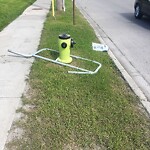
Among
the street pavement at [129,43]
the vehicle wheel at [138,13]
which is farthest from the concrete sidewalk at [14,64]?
the vehicle wheel at [138,13]

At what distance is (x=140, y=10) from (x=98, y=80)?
7964 millimetres

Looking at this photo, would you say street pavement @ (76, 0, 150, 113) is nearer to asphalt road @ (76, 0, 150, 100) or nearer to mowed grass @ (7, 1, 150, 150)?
asphalt road @ (76, 0, 150, 100)

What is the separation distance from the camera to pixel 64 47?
6016 millimetres

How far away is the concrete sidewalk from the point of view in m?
4.04

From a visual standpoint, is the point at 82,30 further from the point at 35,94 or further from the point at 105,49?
the point at 35,94

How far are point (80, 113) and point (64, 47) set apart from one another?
7.65 ft

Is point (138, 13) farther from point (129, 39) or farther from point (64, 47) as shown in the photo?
point (64, 47)

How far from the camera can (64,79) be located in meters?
5.19

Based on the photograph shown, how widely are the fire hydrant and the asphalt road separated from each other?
1399 mm

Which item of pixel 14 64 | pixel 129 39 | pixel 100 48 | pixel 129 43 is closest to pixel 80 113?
pixel 14 64

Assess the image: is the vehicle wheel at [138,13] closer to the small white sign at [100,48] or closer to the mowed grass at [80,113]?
the small white sign at [100,48]

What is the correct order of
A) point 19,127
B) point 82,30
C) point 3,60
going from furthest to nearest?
point 82,30, point 3,60, point 19,127

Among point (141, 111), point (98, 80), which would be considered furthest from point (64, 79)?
point (141, 111)

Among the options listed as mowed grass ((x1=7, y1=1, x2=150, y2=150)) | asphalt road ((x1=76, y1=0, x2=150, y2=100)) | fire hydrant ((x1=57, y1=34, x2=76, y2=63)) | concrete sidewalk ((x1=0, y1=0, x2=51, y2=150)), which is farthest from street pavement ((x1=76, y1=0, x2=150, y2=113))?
concrete sidewalk ((x1=0, y1=0, x2=51, y2=150))
